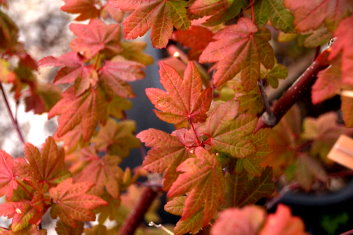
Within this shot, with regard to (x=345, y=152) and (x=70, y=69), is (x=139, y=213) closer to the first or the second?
(x=70, y=69)

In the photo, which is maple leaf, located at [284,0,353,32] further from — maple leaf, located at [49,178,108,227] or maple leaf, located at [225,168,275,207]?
maple leaf, located at [49,178,108,227]

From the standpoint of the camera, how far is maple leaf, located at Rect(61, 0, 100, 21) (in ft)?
2.71

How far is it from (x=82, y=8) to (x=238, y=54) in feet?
1.44

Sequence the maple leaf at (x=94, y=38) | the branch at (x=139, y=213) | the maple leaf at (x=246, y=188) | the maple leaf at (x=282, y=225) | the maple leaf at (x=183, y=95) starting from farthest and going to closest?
1. the branch at (x=139, y=213)
2. the maple leaf at (x=94, y=38)
3. the maple leaf at (x=246, y=188)
4. the maple leaf at (x=183, y=95)
5. the maple leaf at (x=282, y=225)

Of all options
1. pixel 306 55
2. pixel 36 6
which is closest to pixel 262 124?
pixel 306 55

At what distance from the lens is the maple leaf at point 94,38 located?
0.81 metres

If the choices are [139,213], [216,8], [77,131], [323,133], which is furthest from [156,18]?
[323,133]

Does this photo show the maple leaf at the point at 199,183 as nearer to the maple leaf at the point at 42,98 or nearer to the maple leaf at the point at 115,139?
the maple leaf at the point at 115,139

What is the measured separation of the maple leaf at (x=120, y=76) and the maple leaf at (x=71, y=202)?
217 mm

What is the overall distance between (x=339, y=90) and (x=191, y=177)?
0.22 meters

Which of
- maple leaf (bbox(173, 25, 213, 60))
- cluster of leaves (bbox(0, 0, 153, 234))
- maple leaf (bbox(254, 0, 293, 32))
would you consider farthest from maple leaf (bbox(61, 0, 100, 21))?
maple leaf (bbox(254, 0, 293, 32))

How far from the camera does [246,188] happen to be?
0.71 metres

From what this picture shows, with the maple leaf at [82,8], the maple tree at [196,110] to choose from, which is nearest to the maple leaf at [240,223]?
the maple tree at [196,110]

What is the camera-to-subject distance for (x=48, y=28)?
2188 millimetres
